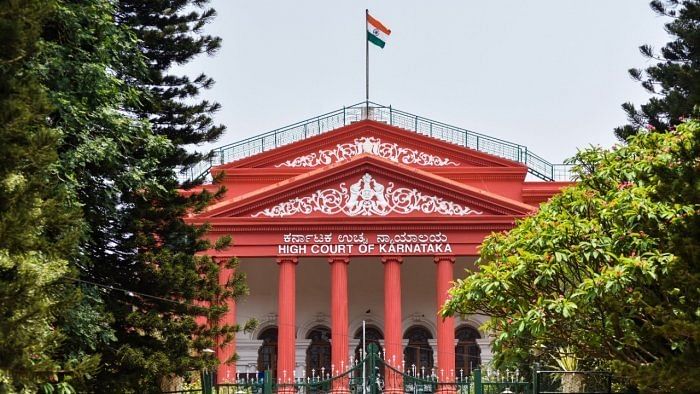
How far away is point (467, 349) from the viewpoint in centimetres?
2938

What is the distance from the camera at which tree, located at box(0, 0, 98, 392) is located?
1152 centimetres

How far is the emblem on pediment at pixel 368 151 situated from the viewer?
29906 mm

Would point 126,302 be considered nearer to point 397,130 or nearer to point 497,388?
point 497,388

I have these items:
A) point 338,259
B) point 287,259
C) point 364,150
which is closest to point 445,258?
point 338,259

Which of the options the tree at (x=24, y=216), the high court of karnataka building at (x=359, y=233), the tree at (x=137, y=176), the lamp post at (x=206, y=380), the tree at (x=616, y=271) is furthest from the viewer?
the high court of karnataka building at (x=359, y=233)

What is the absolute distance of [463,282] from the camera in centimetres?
1559

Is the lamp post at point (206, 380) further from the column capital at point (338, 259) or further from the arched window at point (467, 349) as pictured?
the arched window at point (467, 349)

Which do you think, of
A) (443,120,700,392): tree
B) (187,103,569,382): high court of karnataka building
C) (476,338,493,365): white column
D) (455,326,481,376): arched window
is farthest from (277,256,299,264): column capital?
(443,120,700,392): tree

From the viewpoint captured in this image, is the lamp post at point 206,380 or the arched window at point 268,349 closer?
the lamp post at point 206,380

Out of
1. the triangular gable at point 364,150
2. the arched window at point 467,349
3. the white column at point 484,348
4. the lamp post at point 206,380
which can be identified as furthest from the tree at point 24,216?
the white column at point 484,348

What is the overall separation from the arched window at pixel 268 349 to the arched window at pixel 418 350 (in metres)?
3.52

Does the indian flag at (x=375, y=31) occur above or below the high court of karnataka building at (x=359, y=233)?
above

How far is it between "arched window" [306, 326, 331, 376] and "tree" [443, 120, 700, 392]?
43.2ft

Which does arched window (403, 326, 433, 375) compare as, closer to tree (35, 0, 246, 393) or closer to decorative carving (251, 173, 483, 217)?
decorative carving (251, 173, 483, 217)
